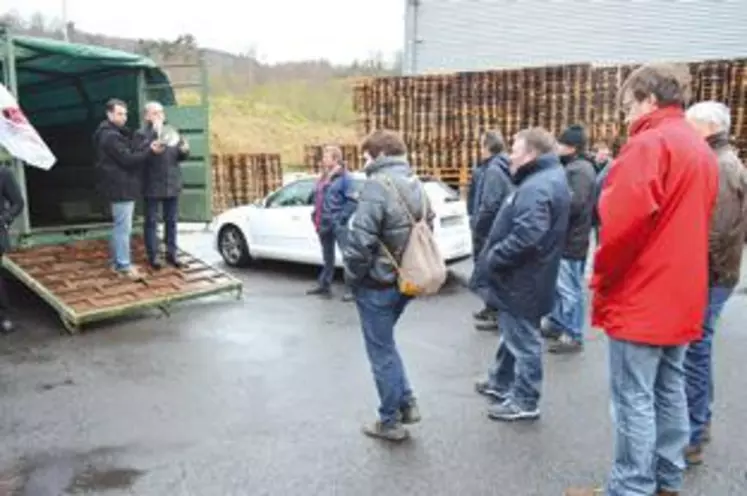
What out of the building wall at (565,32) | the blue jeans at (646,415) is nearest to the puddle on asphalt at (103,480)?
the blue jeans at (646,415)

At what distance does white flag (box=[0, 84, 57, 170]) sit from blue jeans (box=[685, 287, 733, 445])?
20.0 ft

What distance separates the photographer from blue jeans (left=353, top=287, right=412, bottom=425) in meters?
4.47

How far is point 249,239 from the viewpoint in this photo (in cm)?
1121

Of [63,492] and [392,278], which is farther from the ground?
[392,278]

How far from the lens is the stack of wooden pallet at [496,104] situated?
51.4 ft

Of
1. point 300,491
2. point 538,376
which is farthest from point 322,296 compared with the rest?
point 300,491

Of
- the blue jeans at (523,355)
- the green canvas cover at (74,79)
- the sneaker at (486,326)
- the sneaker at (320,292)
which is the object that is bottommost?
the sneaker at (320,292)

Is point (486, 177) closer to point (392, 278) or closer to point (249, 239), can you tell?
point (392, 278)

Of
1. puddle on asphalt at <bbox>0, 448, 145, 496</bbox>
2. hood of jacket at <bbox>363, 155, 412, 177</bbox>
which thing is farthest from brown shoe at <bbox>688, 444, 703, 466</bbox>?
puddle on asphalt at <bbox>0, 448, 145, 496</bbox>

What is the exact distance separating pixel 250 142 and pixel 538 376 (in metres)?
34.0

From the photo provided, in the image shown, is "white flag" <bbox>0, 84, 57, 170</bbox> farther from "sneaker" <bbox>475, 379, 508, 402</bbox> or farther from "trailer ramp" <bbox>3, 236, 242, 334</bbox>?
"sneaker" <bbox>475, 379, 508, 402</bbox>

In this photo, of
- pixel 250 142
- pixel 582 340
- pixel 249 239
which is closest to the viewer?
pixel 582 340

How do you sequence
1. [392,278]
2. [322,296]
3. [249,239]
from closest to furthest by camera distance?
1. [392,278]
2. [322,296]
3. [249,239]

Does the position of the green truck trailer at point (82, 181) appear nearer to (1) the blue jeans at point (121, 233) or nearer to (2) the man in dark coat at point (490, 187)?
(1) the blue jeans at point (121, 233)
